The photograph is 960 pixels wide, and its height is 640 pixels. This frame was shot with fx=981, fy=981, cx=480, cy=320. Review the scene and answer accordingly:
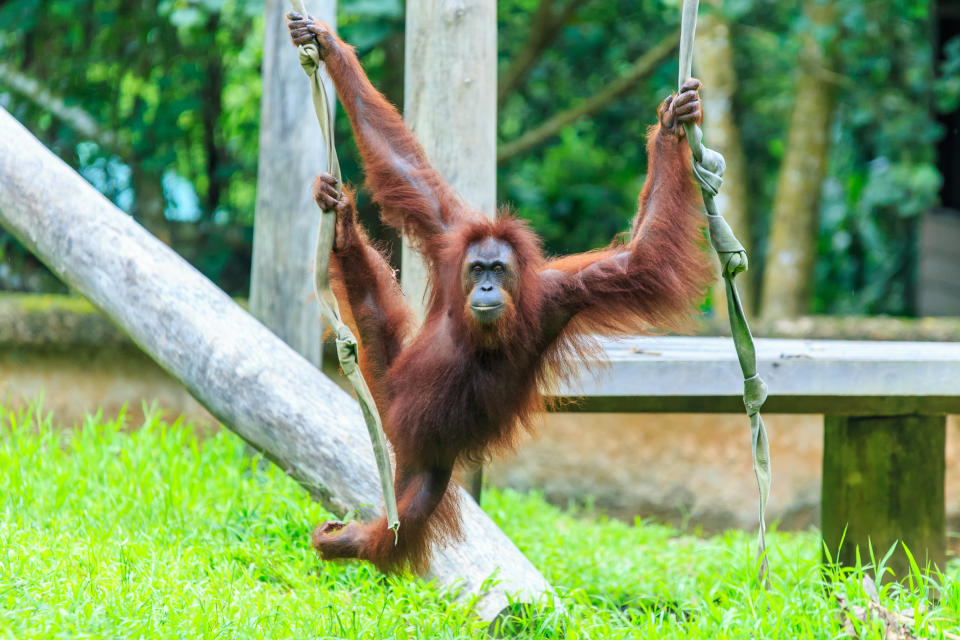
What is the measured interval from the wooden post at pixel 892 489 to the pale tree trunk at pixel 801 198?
3117 mm

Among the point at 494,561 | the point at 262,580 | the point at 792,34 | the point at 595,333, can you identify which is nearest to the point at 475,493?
the point at 494,561

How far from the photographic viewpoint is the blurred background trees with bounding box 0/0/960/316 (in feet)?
21.7

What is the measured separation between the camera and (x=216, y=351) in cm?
368

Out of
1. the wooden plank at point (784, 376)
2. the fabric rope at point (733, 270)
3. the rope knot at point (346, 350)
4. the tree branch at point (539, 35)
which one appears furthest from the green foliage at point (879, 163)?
the rope knot at point (346, 350)

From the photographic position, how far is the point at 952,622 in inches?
117

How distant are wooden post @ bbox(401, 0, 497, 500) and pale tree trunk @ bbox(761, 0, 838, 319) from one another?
4.00 metres

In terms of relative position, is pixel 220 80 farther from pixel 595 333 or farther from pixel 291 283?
pixel 595 333

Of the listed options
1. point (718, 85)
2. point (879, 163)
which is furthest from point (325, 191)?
point (879, 163)

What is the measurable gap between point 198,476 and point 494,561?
1.64 meters

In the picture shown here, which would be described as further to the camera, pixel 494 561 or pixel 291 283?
pixel 291 283

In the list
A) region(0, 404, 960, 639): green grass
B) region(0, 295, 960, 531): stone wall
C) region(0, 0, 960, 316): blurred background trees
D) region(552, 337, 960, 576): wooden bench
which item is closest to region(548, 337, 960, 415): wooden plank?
region(552, 337, 960, 576): wooden bench

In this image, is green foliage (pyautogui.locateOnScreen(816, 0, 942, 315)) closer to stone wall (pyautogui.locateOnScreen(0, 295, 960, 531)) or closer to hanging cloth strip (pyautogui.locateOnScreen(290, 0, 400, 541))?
stone wall (pyautogui.locateOnScreen(0, 295, 960, 531))

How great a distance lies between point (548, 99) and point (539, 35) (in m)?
1.78

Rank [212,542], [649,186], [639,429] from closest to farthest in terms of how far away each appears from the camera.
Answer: [649,186] → [212,542] → [639,429]
